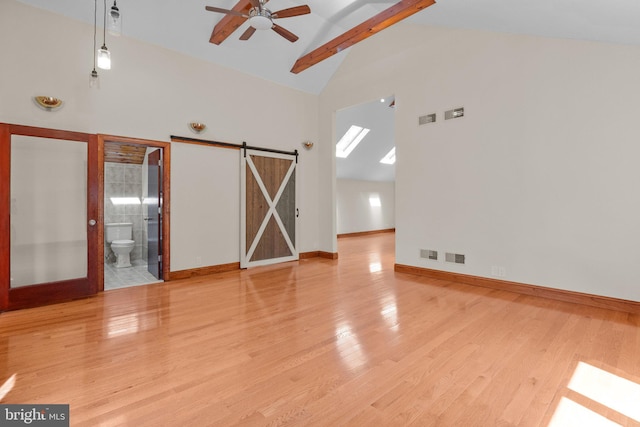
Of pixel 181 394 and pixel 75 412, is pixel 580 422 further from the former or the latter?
pixel 75 412

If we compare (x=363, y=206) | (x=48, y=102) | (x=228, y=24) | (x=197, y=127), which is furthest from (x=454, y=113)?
(x=363, y=206)

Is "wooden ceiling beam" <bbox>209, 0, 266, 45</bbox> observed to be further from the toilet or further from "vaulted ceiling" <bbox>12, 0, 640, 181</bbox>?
the toilet

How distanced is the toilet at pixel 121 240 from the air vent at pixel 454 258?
16.7ft

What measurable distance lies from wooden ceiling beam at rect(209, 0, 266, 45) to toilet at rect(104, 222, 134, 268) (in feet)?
11.4

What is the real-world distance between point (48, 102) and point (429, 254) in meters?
5.17

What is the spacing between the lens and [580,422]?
1540mm

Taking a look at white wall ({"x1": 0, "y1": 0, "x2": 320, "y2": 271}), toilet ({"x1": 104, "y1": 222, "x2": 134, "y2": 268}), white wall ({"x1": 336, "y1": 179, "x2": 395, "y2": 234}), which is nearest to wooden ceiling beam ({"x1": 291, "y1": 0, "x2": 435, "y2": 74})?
white wall ({"x1": 0, "y1": 0, "x2": 320, "y2": 271})

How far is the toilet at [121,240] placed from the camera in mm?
5168

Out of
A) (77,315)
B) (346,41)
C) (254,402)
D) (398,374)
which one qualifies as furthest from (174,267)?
(346,41)

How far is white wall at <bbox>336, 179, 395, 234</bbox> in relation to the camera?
9.97 metres

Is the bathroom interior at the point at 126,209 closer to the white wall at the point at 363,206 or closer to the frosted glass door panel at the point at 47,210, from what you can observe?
the frosted glass door panel at the point at 47,210

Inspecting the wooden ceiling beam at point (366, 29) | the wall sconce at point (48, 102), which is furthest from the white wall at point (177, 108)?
the wooden ceiling beam at point (366, 29)

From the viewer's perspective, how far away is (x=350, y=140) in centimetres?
859

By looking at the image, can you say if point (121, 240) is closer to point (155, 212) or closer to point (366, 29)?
point (155, 212)
